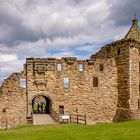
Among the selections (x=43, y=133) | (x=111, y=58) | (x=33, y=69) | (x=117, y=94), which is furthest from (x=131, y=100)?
(x=43, y=133)

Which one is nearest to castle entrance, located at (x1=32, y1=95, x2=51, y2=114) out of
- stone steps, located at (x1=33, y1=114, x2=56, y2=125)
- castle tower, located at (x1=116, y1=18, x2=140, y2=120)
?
stone steps, located at (x1=33, y1=114, x2=56, y2=125)

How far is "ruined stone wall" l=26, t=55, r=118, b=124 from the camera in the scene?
135ft

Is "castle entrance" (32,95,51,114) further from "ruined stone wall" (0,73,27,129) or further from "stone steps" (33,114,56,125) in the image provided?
"ruined stone wall" (0,73,27,129)

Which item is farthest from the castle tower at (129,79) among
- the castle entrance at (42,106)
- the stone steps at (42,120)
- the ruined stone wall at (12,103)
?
the ruined stone wall at (12,103)

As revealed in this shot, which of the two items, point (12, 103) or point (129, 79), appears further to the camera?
point (129, 79)

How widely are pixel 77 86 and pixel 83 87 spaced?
76 centimetres

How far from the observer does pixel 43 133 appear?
88.4ft

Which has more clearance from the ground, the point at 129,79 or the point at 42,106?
the point at 129,79

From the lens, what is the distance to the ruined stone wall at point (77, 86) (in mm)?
41281

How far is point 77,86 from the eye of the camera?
141ft

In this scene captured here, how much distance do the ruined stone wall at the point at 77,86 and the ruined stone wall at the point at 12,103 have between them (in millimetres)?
968

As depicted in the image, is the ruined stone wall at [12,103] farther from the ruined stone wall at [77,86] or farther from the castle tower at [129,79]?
the castle tower at [129,79]

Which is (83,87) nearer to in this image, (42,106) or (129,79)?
(129,79)

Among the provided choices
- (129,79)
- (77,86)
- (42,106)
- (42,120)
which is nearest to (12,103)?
(42,120)
